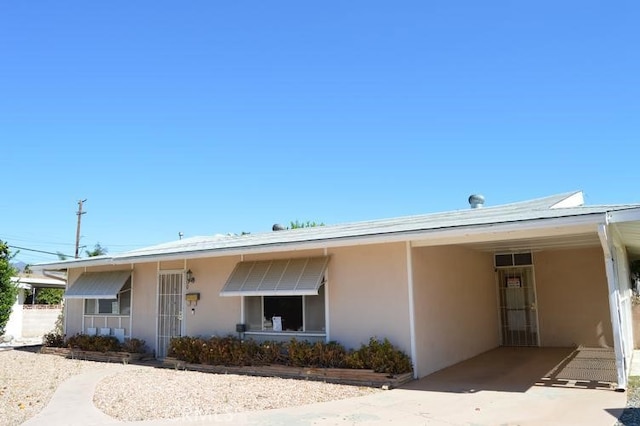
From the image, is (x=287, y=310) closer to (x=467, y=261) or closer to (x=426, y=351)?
(x=426, y=351)

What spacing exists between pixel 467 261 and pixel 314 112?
7.04 metres

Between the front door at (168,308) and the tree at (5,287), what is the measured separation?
8.46m

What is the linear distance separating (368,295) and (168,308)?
632cm

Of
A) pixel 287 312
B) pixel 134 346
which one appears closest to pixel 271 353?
pixel 287 312

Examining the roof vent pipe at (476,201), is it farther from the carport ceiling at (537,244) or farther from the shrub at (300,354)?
the shrub at (300,354)

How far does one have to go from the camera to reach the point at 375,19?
12.7 meters

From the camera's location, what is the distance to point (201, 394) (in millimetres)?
8688

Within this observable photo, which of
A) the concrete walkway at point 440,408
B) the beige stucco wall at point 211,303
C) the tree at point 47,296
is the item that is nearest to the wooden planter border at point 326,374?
the concrete walkway at point 440,408

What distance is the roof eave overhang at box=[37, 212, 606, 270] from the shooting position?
8167 millimetres

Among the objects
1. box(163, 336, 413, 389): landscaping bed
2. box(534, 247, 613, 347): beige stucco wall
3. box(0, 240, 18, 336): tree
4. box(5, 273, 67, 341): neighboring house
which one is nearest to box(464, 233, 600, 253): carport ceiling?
box(534, 247, 613, 347): beige stucco wall

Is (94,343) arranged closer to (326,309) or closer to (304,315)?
(304,315)

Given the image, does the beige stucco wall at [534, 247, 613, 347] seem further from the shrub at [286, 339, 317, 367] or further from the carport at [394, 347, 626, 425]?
the shrub at [286, 339, 317, 367]

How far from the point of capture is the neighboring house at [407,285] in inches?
380

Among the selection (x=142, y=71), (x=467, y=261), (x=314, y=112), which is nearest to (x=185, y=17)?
(x=142, y=71)
